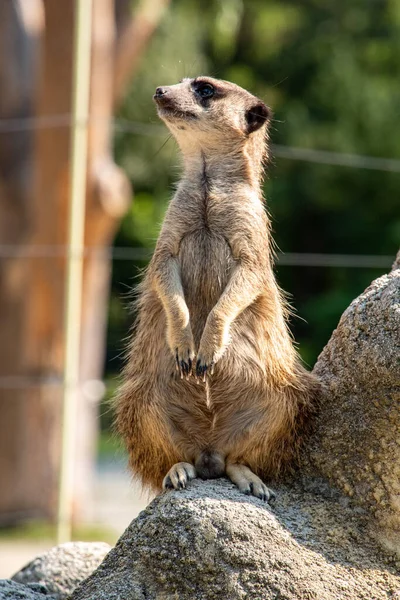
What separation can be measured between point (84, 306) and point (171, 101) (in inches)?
272

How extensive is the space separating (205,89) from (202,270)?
66 cm

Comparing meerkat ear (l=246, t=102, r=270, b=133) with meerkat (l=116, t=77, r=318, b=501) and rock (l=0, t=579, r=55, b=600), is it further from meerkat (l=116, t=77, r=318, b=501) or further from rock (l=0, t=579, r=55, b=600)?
rock (l=0, t=579, r=55, b=600)

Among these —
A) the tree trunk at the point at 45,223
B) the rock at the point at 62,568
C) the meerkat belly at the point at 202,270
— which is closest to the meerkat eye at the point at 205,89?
the meerkat belly at the point at 202,270

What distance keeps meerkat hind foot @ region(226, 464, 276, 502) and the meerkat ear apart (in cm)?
116

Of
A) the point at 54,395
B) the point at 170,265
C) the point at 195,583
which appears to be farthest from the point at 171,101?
the point at 54,395

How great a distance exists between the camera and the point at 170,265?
3.33 meters

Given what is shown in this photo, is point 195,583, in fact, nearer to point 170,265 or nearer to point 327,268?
point 170,265

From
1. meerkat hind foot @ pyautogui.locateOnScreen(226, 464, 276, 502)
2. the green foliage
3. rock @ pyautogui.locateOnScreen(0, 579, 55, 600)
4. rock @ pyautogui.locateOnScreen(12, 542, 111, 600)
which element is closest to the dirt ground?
rock @ pyautogui.locateOnScreen(12, 542, 111, 600)

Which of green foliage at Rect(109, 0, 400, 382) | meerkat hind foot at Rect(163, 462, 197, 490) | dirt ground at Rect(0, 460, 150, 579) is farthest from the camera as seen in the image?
green foliage at Rect(109, 0, 400, 382)

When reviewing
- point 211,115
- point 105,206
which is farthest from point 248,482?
point 105,206

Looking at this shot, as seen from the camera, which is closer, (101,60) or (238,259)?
(238,259)

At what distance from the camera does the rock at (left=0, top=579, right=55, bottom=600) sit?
10.7 feet

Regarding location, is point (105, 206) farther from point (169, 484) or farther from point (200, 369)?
point (169, 484)

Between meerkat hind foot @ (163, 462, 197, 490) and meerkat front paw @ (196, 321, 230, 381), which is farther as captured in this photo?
meerkat front paw @ (196, 321, 230, 381)
